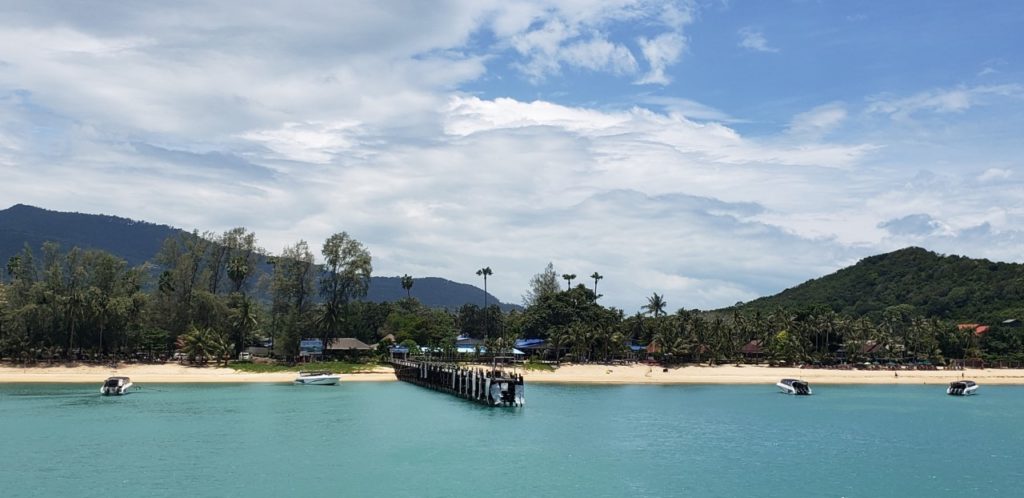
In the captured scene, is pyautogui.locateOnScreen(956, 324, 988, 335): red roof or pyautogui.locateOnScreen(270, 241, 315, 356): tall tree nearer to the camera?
pyautogui.locateOnScreen(270, 241, 315, 356): tall tree

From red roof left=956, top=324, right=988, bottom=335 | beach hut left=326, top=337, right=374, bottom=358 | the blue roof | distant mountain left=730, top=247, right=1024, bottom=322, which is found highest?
distant mountain left=730, top=247, right=1024, bottom=322

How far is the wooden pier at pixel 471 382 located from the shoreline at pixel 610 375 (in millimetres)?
7257

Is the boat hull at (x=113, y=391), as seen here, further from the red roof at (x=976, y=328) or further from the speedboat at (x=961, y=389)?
the red roof at (x=976, y=328)

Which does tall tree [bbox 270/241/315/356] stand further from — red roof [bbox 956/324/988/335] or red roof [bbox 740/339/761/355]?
red roof [bbox 956/324/988/335]

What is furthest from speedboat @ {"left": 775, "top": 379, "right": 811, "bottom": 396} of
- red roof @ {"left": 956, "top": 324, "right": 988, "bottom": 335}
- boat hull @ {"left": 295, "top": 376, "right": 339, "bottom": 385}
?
red roof @ {"left": 956, "top": 324, "right": 988, "bottom": 335}

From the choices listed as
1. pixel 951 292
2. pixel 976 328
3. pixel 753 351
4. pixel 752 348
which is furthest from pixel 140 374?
pixel 951 292

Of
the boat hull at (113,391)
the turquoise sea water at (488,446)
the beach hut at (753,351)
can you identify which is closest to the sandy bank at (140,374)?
the turquoise sea water at (488,446)

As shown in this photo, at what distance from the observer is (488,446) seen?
52406mm

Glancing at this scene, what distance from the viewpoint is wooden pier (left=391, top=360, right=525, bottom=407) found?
76.7m

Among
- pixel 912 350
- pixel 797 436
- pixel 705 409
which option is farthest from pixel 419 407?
pixel 912 350

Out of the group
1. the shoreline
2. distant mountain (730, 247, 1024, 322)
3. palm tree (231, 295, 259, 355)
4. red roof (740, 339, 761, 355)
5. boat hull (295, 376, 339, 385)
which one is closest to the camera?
boat hull (295, 376, 339, 385)

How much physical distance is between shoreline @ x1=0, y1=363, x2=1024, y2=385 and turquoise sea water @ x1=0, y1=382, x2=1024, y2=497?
1269 centimetres

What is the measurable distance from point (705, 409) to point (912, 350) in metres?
73.4

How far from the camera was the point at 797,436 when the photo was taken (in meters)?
60.6
